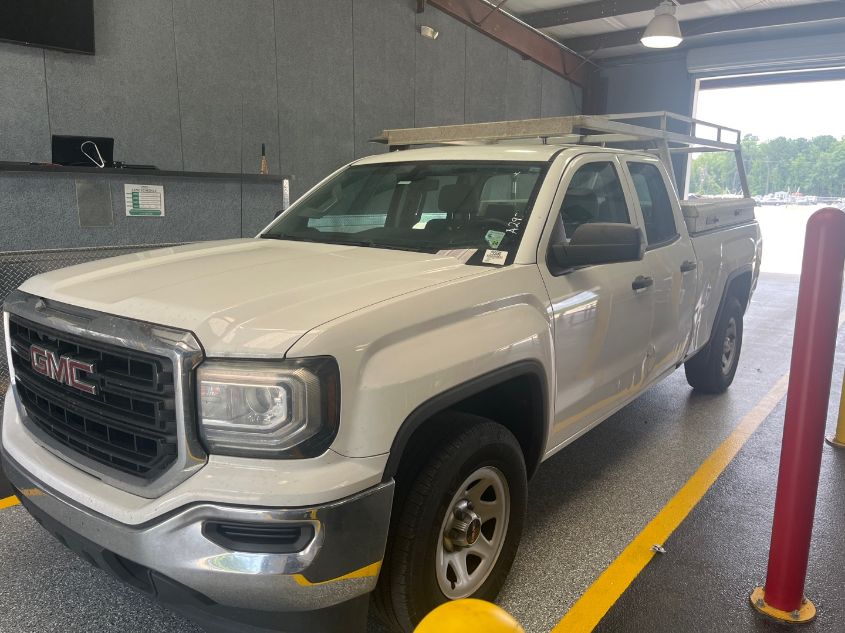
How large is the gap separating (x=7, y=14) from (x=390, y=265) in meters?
6.29

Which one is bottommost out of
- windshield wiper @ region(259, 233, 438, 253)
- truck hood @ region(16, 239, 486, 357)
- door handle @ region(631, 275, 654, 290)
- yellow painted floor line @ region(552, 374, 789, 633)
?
yellow painted floor line @ region(552, 374, 789, 633)

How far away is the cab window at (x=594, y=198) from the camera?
3.06m

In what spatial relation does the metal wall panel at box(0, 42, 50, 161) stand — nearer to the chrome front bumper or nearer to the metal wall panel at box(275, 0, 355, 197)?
the metal wall panel at box(275, 0, 355, 197)

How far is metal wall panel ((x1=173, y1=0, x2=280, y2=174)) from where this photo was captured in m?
8.16

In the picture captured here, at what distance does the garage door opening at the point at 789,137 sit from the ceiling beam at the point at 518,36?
331cm

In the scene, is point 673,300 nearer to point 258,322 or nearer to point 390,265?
point 390,265

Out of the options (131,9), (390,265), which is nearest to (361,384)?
(390,265)

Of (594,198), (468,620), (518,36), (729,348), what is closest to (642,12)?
(518,36)

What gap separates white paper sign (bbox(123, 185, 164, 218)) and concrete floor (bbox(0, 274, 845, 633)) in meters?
3.47

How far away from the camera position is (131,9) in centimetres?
756

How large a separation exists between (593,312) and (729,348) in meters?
2.85

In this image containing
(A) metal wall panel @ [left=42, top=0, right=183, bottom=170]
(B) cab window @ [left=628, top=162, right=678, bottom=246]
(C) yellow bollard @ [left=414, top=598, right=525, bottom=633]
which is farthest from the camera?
(A) metal wall panel @ [left=42, top=0, right=183, bottom=170]

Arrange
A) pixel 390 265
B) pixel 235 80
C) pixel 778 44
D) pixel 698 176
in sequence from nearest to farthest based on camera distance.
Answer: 1. pixel 390 265
2. pixel 235 80
3. pixel 778 44
4. pixel 698 176

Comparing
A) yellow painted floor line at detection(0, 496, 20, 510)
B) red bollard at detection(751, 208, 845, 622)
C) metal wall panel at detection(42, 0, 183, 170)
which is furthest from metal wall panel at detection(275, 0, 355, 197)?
red bollard at detection(751, 208, 845, 622)
